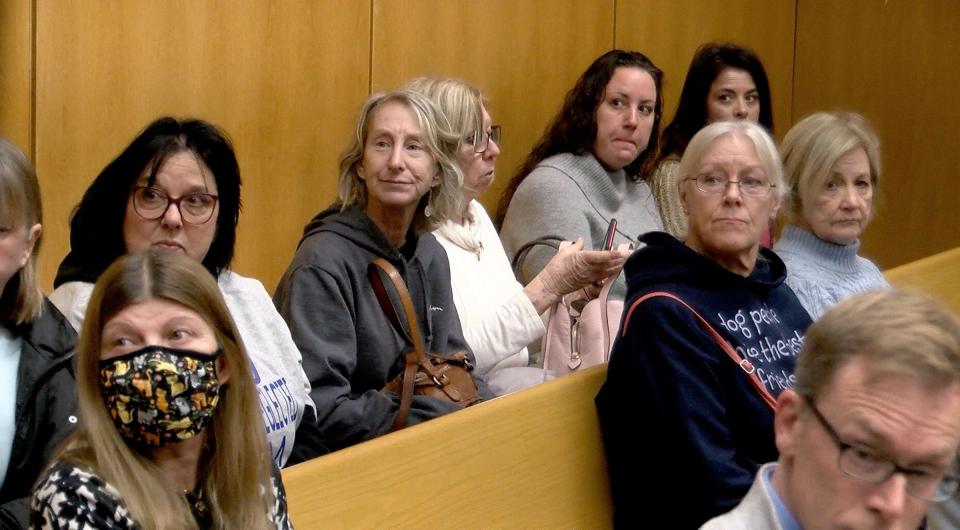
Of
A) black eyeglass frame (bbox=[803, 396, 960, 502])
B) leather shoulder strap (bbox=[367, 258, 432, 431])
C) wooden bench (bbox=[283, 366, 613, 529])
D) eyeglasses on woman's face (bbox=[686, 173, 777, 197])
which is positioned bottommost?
wooden bench (bbox=[283, 366, 613, 529])

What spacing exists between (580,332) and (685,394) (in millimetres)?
893

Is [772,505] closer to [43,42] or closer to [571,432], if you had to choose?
[571,432]

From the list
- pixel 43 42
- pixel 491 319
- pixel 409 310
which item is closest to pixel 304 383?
pixel 409 310

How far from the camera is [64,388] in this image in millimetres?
2541

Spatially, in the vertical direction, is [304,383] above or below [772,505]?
below

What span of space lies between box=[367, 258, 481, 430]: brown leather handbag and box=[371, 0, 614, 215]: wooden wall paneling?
5.44ft

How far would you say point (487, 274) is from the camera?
13.4 feet

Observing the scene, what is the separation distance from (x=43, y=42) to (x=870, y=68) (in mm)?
4172

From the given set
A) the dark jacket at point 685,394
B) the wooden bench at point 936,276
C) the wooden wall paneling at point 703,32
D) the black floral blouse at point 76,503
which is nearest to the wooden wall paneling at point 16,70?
the dark jacket at point 685,394

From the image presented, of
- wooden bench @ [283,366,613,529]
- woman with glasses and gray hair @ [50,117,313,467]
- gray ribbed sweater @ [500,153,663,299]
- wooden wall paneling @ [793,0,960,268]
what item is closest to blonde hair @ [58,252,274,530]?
wooden bench @ [283,366,613,529]

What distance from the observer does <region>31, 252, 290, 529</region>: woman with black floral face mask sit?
2.09 metres

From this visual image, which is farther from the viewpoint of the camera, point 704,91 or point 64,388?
point 704,91

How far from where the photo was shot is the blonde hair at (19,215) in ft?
8.40

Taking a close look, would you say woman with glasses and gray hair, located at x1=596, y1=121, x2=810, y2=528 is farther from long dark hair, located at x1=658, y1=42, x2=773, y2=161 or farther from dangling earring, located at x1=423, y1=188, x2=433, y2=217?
long dark hair, located at x1=658, y1=42, x2=773, y2=161
